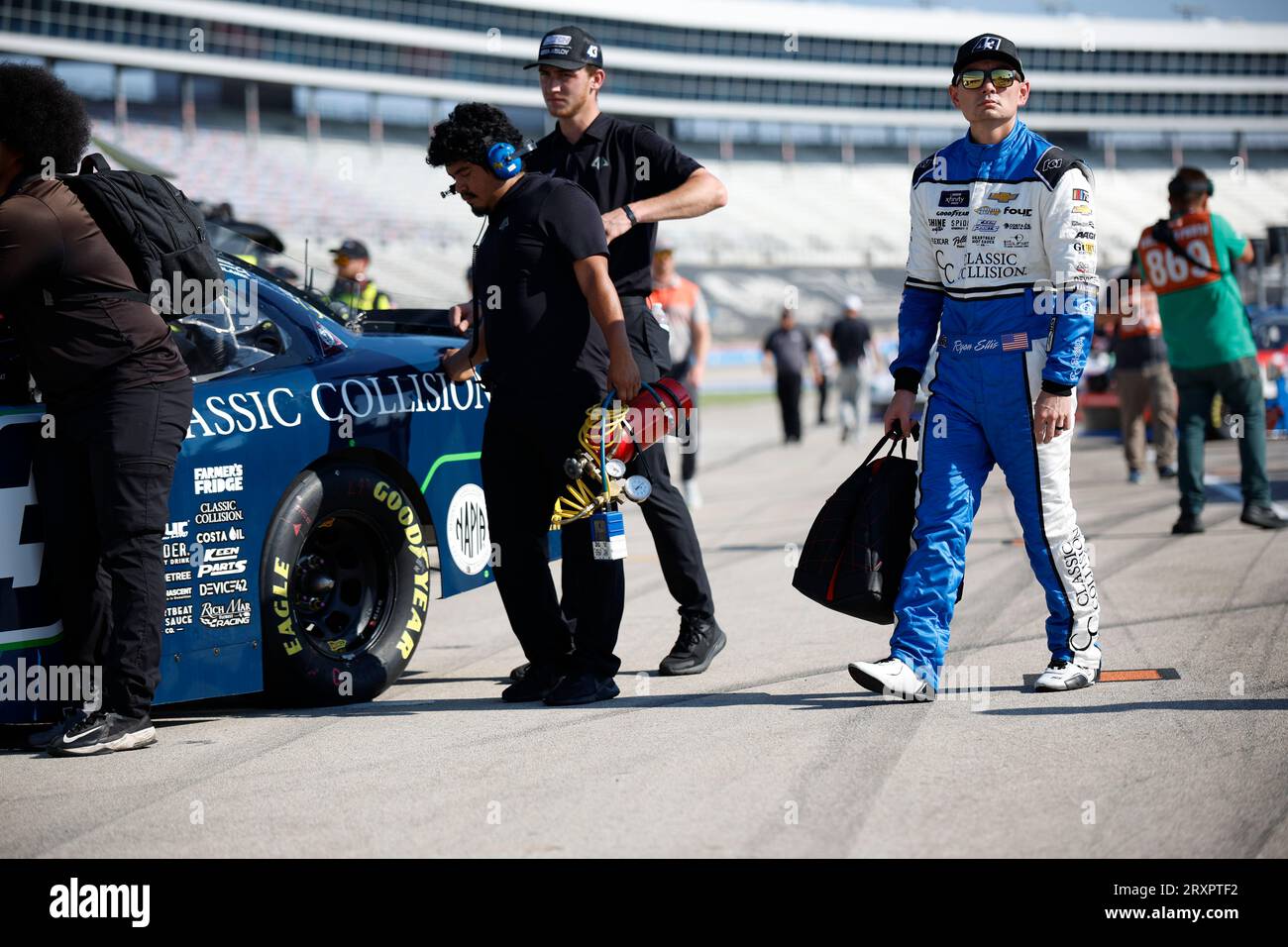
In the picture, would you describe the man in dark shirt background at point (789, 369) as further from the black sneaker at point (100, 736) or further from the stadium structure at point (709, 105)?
the stadium structure at point (709, 105)

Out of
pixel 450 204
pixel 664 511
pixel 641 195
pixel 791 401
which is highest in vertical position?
pixel 641 195

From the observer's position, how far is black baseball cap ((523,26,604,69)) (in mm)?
5383

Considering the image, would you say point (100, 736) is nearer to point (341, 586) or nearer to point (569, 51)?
point (341, 586)

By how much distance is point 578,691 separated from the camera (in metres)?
5.09

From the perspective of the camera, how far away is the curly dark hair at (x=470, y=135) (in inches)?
194

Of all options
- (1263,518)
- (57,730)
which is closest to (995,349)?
(57,730)

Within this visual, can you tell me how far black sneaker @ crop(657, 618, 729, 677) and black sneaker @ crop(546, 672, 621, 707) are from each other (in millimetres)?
484

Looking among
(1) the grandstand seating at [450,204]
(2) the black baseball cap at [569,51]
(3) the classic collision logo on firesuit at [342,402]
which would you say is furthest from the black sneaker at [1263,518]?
(1) the grandstand seating at [450,204]

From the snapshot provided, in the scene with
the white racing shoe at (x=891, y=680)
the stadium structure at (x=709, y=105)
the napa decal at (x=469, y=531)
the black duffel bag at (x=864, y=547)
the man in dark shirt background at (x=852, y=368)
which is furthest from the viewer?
the stadium structure at (x=709, y=105)

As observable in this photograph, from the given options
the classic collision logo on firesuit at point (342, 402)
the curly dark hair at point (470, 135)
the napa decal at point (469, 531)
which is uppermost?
the curly dark hair at point (470, 135)

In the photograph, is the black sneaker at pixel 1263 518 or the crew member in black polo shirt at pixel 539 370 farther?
the black sneaker at pixel 1263 518
